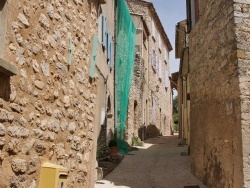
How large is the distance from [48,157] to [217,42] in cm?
386

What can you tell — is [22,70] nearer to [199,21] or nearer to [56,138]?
[56,138]

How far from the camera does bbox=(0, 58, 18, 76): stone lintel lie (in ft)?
8.03

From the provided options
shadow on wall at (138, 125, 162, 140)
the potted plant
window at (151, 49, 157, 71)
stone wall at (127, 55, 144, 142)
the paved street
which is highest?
window at (151, 49, 157, 71)

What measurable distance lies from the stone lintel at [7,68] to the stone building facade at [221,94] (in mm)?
3320

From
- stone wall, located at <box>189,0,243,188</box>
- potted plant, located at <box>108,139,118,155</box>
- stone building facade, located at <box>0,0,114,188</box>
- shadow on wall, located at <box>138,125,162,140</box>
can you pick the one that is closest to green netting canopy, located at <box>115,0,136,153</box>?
potted plant, located at <box>108,139,118,155</box>

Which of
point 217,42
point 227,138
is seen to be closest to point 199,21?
point 217,42

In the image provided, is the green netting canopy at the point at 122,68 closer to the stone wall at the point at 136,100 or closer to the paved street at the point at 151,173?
the paved street at the point at 151,173

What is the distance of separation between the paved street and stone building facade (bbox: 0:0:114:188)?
254 centimetres

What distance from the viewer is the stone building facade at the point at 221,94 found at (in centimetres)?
478

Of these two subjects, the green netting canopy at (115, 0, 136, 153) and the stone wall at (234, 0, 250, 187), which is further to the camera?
the green netting canopy at (115, 0, 136, 153)

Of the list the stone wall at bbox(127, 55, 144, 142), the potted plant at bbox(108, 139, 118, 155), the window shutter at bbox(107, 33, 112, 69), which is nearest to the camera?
the potted plant at bbox(108, 139, 118, 155)

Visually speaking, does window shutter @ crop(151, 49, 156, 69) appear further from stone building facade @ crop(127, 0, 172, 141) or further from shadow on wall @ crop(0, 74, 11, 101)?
shadow on wall @ crop(0, 74, 11, 101)

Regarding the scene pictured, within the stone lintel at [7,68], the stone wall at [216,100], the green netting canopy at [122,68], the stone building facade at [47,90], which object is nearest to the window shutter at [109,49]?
the green netting canopy at [122,68]

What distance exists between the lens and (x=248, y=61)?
16.0 feet
